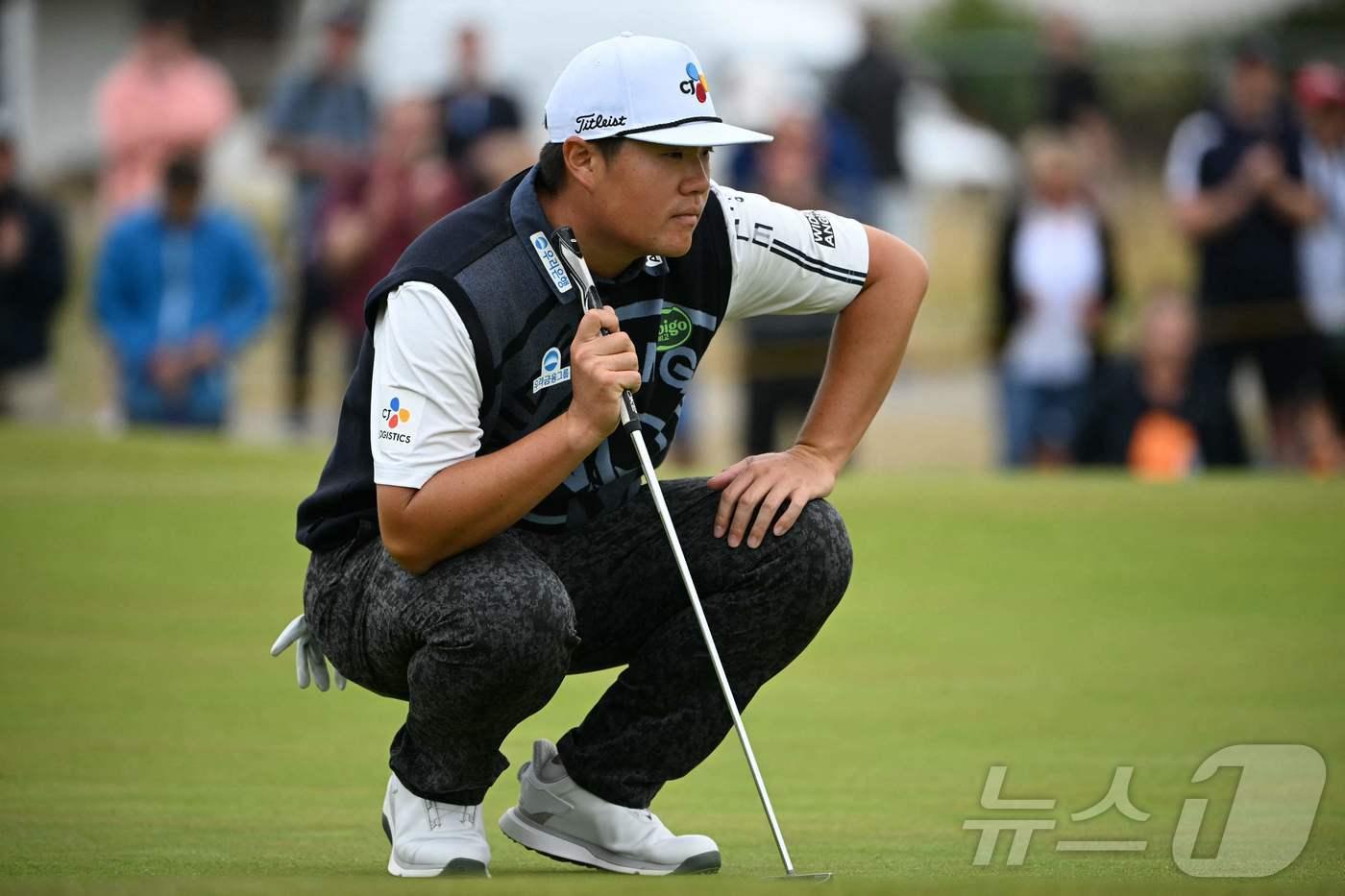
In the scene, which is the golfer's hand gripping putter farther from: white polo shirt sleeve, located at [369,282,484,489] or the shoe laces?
the shoe laces

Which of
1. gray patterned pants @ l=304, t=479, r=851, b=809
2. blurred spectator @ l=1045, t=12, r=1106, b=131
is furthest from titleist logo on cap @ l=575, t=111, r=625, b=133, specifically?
blurred spectator @ l=1045, t=12, r=1106, b=131

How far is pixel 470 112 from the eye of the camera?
1439cm

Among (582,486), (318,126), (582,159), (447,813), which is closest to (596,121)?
(582,159)

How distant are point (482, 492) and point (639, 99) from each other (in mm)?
896

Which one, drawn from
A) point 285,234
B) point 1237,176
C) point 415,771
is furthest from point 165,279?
point 415,771

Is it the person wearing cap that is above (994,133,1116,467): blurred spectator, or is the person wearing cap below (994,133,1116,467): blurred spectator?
above

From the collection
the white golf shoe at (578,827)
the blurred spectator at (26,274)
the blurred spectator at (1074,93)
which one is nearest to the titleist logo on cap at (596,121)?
the white golf shoe at (578,827)

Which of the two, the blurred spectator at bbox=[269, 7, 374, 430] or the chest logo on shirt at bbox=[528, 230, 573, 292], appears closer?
the chest logo on shirt at bbox=[528, 230, 573, 292]

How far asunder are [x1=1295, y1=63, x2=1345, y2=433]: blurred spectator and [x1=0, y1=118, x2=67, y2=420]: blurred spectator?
25.6 feet

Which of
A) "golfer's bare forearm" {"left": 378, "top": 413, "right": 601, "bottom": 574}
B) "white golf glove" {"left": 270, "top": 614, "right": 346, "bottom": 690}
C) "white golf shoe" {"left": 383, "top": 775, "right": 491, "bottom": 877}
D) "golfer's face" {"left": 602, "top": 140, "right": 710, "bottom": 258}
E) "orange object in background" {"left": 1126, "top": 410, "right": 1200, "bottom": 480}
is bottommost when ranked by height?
"orange object in background" {"left": 1126, "top": 410, "right": 1200, "bottom": 480}

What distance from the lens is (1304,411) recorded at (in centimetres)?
1329

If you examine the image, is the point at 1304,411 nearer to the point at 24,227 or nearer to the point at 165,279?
the point at 165,279

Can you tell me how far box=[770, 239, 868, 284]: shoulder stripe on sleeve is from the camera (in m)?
5.04

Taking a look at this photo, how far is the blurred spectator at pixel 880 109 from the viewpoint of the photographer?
51.6ft
